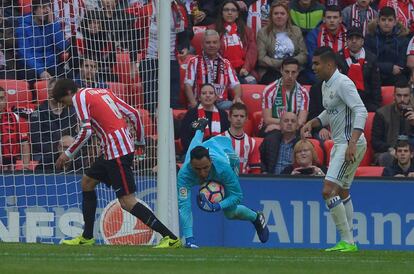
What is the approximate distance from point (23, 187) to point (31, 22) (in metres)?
2.02

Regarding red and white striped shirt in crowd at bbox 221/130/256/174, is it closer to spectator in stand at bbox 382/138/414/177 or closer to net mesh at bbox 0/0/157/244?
net mesh at bbox 0/0/157/244

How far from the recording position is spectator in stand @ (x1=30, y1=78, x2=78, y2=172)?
15469 millimetres

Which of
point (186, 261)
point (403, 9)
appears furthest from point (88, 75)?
point (403, 9)

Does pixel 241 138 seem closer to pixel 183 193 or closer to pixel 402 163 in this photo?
pixel 402 163

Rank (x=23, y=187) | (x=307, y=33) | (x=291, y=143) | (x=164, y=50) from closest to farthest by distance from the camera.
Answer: (x=164, y=50), (x=23, y=187), (x=291, y=143), (x=307, y=33)

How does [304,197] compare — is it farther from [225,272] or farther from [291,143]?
[225,272]

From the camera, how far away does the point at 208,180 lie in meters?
13.8

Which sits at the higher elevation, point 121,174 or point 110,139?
point 110,139

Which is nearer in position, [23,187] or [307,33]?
[23,187]

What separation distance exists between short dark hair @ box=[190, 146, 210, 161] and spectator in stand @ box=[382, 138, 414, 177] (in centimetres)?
362

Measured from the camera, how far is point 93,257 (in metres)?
11.6

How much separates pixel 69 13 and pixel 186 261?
5.20m

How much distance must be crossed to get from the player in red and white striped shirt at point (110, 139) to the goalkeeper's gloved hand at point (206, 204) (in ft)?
1.48

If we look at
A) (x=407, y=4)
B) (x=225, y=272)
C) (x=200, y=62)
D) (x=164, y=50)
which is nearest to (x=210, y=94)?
(x=200, y=62)
